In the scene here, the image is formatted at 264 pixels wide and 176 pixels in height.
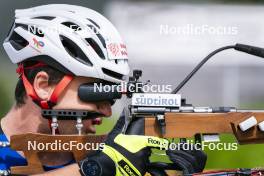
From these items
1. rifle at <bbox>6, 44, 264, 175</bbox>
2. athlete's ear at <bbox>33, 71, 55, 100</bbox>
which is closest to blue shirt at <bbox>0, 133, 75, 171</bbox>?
rifle at <bbox>6, 44, 264, 175</bbox>

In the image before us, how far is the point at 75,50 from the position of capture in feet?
10.0

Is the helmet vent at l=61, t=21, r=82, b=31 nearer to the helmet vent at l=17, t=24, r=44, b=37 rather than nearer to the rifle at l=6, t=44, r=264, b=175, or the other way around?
the helmet vent at l=17, t=24, r=44, b=37

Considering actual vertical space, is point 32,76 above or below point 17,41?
below

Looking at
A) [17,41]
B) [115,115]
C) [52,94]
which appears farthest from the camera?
[115,115]

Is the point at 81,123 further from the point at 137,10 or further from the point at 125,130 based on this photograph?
the point at 137,10

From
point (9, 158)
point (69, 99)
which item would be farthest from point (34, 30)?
point (9, 158)

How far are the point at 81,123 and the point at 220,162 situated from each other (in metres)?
3.19

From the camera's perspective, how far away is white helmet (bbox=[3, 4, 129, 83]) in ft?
9.88

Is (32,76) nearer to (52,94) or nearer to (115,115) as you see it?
(52,94)

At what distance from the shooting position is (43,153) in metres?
2.98

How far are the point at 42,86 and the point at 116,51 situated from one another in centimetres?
32

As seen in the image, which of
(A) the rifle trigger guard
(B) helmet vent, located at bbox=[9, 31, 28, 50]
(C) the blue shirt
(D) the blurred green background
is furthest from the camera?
(D) the blurred green background

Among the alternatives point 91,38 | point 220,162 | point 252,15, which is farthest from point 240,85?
point 91,38

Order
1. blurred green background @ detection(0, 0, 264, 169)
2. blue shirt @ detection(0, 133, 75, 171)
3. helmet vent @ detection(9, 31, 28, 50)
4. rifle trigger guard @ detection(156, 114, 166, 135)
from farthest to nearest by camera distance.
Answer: blurred green background @ detection(0, 0, 264, 169) → helmet vent @ detection(9, 31, 28, 50) → blue shirt @ detection(0, 133, 75, 171) → rifle trigger guard @ detection(156, 114, 166, 135)
